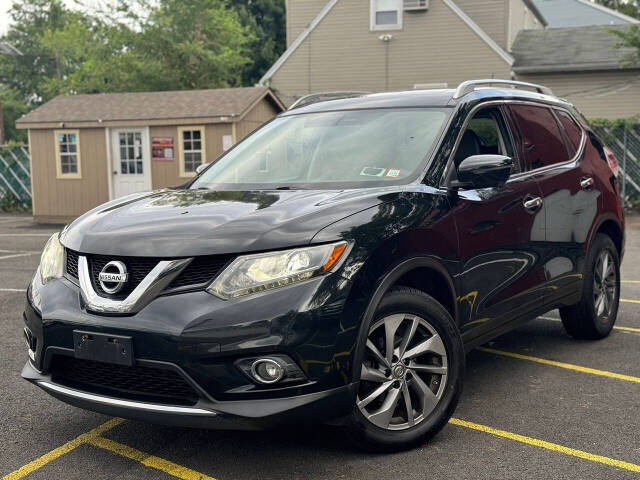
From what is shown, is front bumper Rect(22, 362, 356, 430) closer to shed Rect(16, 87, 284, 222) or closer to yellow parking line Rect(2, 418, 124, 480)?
yellow parking line Rect(2, 418, 124, 480)

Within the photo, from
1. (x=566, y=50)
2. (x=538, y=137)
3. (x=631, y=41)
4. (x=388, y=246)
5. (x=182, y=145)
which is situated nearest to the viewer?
(x=388, y=246)

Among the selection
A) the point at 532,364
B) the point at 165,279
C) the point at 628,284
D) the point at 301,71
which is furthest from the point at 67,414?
the point at 301,71

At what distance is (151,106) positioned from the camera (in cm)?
1853

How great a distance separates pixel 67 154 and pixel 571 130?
52.0 feet

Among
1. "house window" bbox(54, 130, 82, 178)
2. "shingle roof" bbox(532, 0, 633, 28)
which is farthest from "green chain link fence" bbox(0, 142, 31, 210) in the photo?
"shingle roof" bbox(532, 0, 633, 28)

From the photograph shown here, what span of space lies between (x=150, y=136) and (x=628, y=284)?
12.5 meters

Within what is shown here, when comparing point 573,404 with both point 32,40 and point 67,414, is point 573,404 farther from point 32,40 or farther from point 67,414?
point 32,40

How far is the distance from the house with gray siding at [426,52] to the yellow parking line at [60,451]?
2108 centimetres

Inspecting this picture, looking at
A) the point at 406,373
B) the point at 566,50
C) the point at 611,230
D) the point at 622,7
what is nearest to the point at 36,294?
the point at 406,373

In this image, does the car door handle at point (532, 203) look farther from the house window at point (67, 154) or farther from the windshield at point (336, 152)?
the house window at point (67, 154)

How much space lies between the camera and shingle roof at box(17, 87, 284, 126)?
1764 cm

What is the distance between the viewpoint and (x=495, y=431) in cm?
388

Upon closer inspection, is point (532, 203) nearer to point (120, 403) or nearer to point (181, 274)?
point (181, 274)

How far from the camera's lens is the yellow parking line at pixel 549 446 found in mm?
3465
